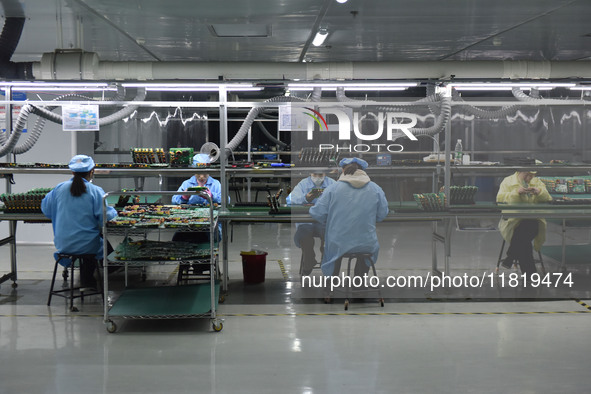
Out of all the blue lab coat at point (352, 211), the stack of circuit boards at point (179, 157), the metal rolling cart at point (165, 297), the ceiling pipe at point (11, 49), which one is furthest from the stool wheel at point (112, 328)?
the ceiling pipe at point (11, 49)

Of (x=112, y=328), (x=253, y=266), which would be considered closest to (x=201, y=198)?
(x=253, y=266)

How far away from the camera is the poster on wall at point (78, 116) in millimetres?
6906

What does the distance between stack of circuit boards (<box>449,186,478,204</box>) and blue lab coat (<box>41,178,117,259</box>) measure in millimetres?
3982

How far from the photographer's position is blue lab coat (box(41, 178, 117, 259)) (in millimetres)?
5629

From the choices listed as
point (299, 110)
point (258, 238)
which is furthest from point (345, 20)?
point (258, 238)

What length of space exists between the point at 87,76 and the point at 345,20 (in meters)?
3.33

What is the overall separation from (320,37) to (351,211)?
365 centimetres

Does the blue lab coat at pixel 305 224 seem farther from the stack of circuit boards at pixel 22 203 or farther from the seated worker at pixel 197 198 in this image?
the stack of circuit boards at pixel 22 203

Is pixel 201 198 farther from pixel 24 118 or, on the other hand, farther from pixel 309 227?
pixel 24 118

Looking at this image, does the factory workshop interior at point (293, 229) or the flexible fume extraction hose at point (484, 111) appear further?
the flexible fume extraction hose at point (484, 111)

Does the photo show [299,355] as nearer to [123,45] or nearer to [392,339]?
[392,339]

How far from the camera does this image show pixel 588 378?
406 cm

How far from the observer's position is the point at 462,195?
690cm

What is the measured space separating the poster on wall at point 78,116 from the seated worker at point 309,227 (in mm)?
2595
